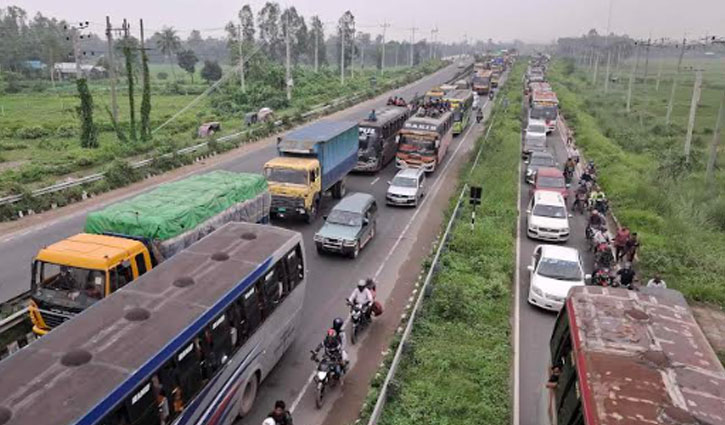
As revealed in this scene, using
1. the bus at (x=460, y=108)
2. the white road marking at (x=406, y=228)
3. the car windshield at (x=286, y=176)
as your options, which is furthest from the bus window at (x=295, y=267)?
the bus at (x=460, y=108)

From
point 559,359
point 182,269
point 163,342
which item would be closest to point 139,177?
point 182,269

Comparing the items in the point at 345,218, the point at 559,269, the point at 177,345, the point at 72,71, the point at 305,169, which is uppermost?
the point at 72,71

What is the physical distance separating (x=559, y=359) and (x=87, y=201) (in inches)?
868

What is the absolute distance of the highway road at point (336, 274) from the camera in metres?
11.8

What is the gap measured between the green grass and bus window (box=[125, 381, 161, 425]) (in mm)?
4603

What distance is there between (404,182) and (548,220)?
716 centimetres

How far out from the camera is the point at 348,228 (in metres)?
19.0

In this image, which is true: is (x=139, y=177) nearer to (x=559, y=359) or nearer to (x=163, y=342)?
(x=163, y=342)

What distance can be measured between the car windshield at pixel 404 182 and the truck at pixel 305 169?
8.53 ft

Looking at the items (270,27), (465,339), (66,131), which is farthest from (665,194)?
(270,27)

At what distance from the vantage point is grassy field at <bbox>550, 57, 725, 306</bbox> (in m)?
18.5

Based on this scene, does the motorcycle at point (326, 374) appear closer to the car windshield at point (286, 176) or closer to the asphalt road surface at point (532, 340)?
the asphalt road surface at point (532, 340)

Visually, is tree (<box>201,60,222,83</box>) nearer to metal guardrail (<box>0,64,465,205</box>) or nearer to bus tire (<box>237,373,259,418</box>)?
metal guardrail (<box>0,64,465,205</box>)

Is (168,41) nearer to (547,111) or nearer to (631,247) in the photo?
(547,111)
